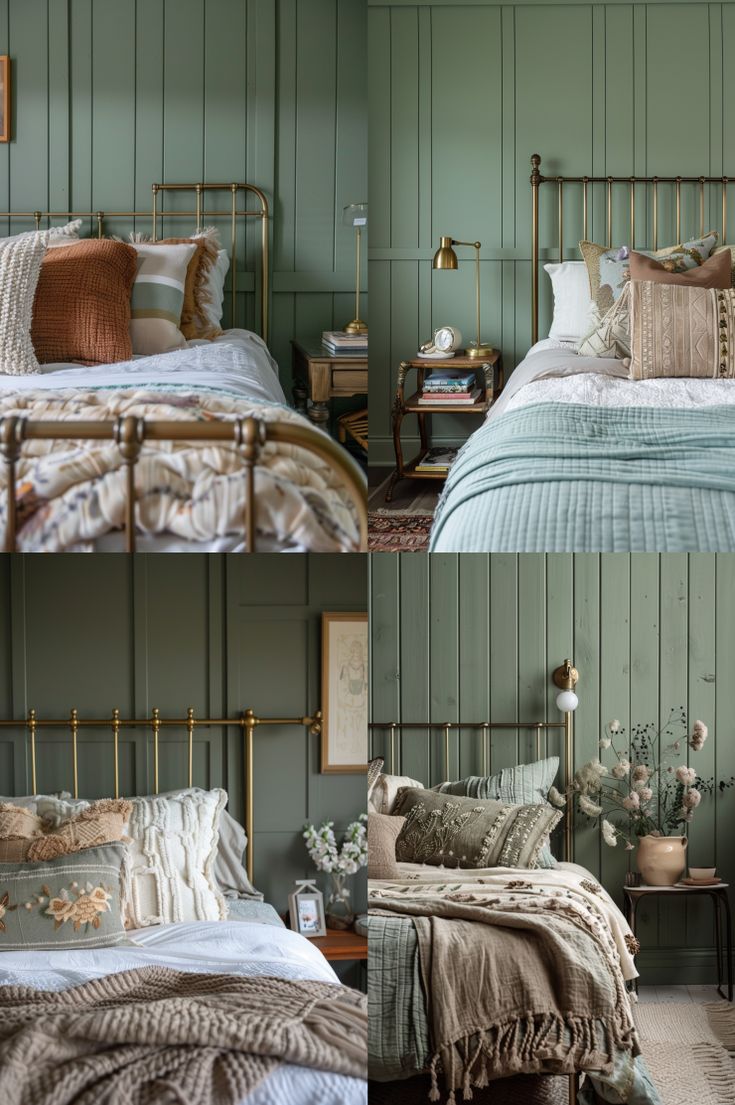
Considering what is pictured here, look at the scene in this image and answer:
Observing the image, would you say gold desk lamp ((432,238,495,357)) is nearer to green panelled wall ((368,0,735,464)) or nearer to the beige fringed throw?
green panelled wall ((368,0,735,464))

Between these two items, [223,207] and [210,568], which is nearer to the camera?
[223,207]

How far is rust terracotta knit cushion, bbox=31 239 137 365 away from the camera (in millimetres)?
1223

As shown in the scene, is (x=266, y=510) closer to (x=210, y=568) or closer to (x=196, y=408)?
(x=196, y=408)

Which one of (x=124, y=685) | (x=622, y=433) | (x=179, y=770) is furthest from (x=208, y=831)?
(x=622, y=433)

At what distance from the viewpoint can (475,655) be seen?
1.39m

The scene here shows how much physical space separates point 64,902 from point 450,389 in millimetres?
1239

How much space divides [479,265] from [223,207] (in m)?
0.88

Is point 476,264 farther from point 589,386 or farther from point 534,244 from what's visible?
point 589,386

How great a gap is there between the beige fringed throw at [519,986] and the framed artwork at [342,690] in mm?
581

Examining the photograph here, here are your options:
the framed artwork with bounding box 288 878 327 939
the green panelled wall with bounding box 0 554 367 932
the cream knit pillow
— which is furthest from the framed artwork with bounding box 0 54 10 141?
the framed artwork with bounding box 288 878 327 939

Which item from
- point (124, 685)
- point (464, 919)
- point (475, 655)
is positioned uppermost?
point (475, 655)

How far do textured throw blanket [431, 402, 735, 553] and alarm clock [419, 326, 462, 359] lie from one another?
2.03 ft

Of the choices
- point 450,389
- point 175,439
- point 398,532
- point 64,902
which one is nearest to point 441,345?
point 450,389

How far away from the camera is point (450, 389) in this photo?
204 centimetres
